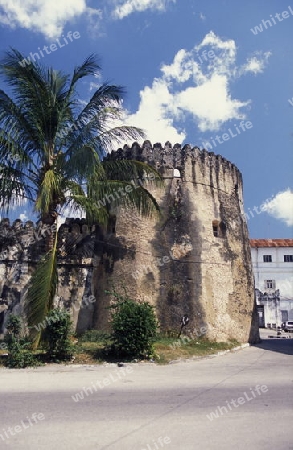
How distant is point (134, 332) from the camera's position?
11195mm

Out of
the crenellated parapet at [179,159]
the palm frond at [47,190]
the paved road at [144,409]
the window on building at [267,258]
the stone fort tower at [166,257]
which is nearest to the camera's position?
the paved road at [144,409]

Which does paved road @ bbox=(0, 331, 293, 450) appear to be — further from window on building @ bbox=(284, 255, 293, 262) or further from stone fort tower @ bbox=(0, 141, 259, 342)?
window on building @ bbox=(284, 255, 293, 262)

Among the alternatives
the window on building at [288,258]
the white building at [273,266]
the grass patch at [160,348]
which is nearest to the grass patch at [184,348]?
the grass patch at [160,348]

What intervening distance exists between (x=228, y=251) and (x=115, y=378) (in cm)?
1000

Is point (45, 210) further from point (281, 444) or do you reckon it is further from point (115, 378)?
point (281, 444)

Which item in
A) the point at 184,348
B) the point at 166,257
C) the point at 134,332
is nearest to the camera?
the point at 134,332

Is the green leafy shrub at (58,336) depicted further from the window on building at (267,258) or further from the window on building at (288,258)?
the window on building at (288,258)

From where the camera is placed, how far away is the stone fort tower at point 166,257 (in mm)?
15695

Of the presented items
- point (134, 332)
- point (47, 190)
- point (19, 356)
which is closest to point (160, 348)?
point (134, 332)

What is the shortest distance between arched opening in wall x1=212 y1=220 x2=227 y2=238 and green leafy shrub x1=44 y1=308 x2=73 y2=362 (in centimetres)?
913

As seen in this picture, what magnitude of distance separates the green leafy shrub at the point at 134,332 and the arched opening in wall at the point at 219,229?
737cm

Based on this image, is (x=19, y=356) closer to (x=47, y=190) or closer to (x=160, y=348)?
(x=47, y=190)

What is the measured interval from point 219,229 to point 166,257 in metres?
3.11

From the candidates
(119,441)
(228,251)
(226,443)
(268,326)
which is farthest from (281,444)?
(268,326)
